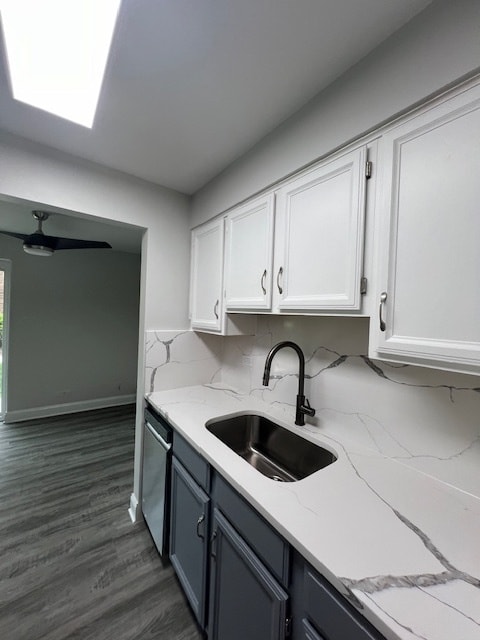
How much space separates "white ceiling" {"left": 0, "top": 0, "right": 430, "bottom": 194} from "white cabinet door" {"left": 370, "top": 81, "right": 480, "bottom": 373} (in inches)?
14.6

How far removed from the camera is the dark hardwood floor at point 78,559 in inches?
49.1

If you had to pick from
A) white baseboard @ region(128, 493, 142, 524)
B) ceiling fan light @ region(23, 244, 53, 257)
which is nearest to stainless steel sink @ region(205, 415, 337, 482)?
white baseboard @ region(128, 493, 142, 524)

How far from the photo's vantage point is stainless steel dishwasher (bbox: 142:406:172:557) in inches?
57.9

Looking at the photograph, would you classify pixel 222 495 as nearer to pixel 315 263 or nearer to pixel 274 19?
pixel 315 263

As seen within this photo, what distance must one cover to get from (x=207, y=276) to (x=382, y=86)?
1257mm

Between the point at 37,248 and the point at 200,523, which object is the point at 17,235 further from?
the point at 200,523

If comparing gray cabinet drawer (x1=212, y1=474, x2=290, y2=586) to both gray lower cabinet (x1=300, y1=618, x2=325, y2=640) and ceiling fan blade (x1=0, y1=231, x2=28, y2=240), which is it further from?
ceiling fan blade (x1=0, y1=231, x2=28, y2=240)

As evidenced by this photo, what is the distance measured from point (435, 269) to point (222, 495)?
109 cm

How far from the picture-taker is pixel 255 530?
847 millimetres

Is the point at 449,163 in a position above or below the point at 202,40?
below

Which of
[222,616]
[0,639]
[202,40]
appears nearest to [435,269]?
[202,40]

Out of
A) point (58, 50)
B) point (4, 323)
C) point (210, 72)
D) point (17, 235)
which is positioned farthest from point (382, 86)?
point (4, 323)

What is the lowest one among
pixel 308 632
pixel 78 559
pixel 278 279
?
pixel 78 559

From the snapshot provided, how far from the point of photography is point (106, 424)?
3.46 meters
